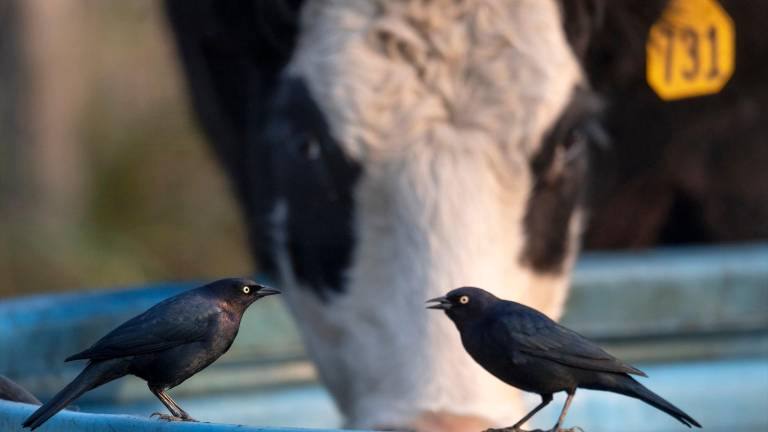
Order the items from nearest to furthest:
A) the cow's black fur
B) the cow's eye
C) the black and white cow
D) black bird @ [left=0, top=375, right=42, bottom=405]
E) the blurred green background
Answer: black bird @ [left=0, top=375, right=42, bottom=405], the black and white cow, the cow's eye, the cow's black fur, the blurred green background

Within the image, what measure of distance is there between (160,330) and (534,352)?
0.20 metres

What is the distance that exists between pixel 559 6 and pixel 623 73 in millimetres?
309

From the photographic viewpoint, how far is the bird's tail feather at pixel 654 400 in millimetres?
760

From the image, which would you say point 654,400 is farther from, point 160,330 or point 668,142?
point 668,142

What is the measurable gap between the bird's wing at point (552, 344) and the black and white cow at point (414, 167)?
2.99 feet

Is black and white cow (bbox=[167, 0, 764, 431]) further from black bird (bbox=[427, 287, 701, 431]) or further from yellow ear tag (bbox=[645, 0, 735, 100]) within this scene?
black bird (bbox=[427, 287, 701, 431])

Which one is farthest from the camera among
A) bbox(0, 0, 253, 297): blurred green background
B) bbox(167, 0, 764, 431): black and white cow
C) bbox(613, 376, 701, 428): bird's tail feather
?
bbox(0, 0, 253, 297): blurred green background

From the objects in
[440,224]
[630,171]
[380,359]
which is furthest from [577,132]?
[630,171]

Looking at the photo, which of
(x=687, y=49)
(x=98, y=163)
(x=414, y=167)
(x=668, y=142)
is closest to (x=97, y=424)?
(x=414, y=167)

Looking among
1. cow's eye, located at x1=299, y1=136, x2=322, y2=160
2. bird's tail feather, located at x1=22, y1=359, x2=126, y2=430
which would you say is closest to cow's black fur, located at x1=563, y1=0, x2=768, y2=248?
cow's eye, located at x1=299, y1=136, x2=322, y2=160

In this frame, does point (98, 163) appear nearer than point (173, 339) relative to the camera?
No

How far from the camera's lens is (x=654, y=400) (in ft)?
2.54

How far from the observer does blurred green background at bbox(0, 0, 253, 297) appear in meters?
5.66

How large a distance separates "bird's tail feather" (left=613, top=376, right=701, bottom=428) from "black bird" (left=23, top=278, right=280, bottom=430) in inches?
7.5
